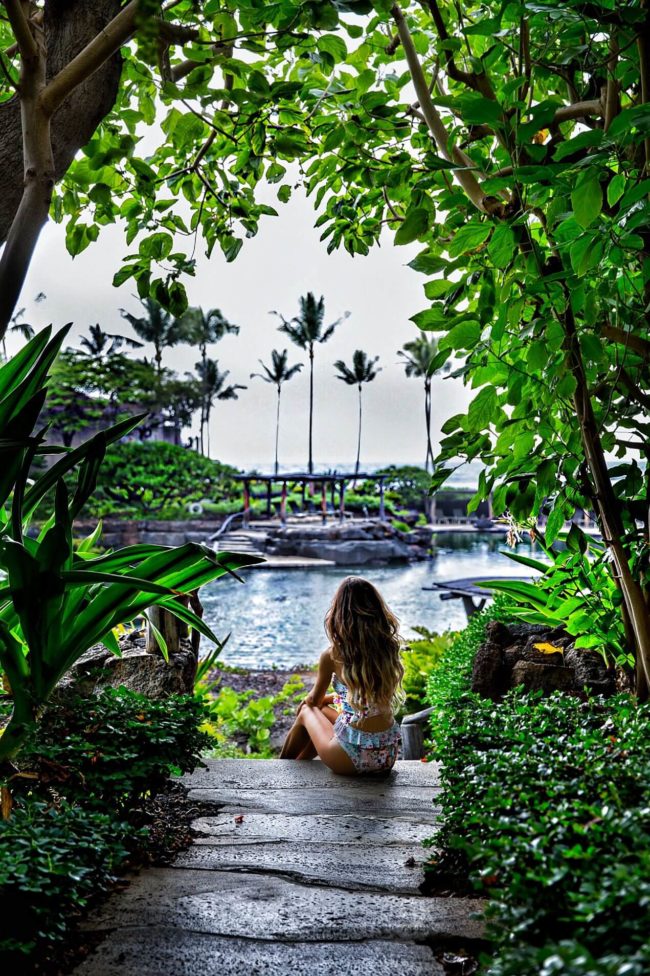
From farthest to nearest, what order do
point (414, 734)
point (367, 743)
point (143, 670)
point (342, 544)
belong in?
1. point (342, 544)
2. point (414, 734)
3. point (143, 670)
4. point (367, 743)

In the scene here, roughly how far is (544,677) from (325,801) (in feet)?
3.06

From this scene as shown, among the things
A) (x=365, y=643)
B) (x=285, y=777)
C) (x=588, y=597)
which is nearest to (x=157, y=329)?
(x=365, y=643)

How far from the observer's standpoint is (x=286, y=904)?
1156mm

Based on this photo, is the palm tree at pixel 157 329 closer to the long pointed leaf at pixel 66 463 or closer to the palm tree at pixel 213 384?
the palm tree at pixel 213 384

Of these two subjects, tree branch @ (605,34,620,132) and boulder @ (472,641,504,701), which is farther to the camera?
boulder @ (472,641,504,701)

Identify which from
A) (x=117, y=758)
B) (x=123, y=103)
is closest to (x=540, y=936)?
(x=117, y=758)

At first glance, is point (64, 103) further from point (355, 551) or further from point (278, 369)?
point (278, 369)

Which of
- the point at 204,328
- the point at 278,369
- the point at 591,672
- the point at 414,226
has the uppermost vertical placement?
the point at 204,328

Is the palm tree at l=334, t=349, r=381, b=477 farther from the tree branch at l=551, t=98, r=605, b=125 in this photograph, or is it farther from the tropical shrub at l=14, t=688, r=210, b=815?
the tropical shrub at l=14, t=688, r=210, b=815

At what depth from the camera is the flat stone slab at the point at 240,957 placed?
950mm

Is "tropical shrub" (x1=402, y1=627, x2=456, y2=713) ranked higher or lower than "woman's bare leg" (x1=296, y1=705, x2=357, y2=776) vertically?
lower

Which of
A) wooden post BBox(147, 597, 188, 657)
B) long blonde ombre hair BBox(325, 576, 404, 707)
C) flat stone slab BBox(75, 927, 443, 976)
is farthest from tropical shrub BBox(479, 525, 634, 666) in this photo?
wooden post BBox(147, 597, 188, 657)

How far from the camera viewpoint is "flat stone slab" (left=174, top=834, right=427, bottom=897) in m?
1.27

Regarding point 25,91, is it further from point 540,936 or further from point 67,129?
point 540,936
